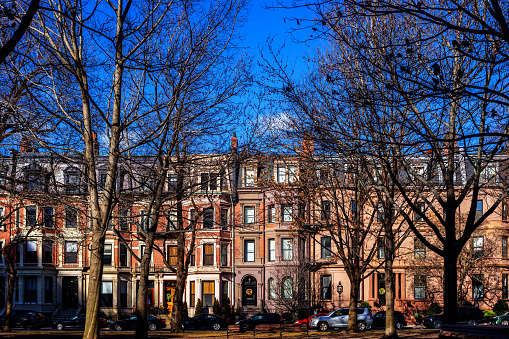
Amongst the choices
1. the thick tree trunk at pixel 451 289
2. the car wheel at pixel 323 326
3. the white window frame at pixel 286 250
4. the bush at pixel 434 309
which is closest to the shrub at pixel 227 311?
the white window frame at pixel 286 250

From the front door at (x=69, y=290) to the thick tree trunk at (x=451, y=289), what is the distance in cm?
4266

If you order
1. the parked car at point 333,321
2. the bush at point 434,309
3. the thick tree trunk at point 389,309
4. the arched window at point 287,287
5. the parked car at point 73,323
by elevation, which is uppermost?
the thick tree trunk at point 389,309

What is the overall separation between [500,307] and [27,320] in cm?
3631

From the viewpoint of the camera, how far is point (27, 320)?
142 ft

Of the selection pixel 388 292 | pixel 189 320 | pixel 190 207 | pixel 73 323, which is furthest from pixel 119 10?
pixel 190 207

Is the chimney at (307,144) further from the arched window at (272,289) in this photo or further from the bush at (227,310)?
the arched window at (272,289)

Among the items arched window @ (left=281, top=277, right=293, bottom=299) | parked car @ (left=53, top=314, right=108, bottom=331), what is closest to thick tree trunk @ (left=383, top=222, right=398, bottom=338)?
arched window @ (left=281, top=277, right=293, bottom=299)

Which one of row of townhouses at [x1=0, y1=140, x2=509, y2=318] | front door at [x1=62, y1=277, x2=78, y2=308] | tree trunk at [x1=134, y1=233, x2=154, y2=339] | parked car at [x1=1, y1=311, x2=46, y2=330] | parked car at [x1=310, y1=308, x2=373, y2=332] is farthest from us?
front door at [x1=62, y1=277, x2=78, y2=308]

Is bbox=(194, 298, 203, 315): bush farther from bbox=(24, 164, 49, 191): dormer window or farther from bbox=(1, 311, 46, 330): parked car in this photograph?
bbox=(24, 164, 49, 191): dormer window

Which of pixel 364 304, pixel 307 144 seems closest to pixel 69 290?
pixel 364 304

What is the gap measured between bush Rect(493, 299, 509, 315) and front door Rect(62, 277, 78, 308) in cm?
3560

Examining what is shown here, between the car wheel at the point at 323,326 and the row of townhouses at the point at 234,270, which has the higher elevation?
the row of townhouses at the point at 234,270

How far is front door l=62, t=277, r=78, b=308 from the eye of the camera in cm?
5231

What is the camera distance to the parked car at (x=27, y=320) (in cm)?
4312
